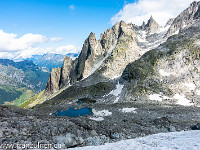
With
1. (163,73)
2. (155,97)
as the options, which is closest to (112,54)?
(163,73)

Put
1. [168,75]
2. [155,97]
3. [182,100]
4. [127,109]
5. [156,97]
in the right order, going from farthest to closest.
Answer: [168,75]
[155,97]
[156,97]
[182,100]
[127,109]

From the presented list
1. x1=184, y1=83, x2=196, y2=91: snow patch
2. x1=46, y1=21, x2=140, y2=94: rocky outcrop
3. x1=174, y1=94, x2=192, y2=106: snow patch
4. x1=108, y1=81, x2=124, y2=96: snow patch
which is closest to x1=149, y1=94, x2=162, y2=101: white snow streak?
x1=174, y1=94, x2=192, y2=106: snow patch

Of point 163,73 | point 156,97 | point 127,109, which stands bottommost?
point 127,109

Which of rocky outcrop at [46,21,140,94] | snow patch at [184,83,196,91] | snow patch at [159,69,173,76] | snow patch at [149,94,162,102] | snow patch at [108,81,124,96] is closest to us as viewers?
snow patch at [149,94,162,102]

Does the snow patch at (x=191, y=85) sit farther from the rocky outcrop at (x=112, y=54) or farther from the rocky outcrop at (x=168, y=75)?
the rocky outcrop at (x=112, y=54)

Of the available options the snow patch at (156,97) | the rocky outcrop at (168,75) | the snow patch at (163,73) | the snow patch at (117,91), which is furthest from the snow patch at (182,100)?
the snow patch at (117,91)

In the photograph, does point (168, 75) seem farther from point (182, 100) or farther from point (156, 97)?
point (156, 97)

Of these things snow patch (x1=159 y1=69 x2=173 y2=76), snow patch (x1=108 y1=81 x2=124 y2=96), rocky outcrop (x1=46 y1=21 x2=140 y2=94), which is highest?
rocky outcrop (x1=46 y1=21 x2=140 y2=94)

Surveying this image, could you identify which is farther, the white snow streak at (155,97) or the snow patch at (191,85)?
the snow patch at (191,85)

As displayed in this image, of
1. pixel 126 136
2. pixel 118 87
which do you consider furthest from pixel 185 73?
pixel 126 136

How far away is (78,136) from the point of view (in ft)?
59.3

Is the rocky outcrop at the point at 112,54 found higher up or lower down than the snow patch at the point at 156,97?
higher up

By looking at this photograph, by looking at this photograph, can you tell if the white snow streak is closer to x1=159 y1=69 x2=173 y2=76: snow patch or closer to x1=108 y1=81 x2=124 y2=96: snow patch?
x1=159 y1=69 x2=173 y2=76: snow patch

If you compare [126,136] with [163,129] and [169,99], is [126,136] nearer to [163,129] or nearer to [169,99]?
[163,129]
